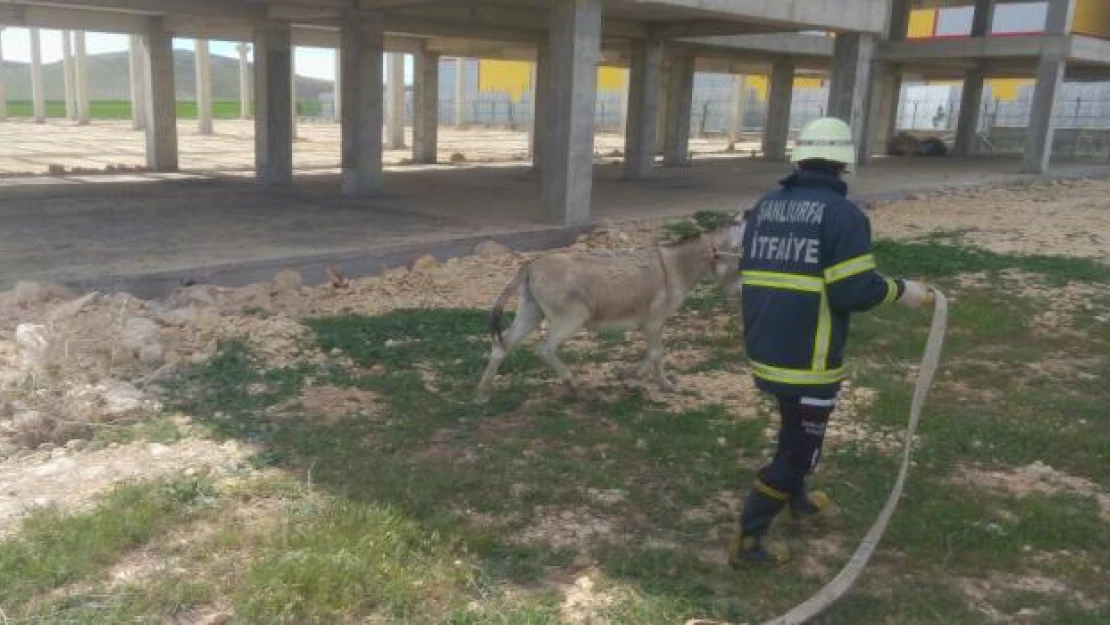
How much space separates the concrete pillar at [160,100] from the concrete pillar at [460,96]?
119 ft

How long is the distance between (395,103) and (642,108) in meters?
15.3

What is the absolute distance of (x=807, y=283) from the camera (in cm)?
359

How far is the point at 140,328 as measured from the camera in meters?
6.89

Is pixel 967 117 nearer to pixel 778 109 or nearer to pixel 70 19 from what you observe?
pixel 778 109

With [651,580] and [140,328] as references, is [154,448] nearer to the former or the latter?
[140,328]

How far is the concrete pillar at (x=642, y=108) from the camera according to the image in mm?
20469

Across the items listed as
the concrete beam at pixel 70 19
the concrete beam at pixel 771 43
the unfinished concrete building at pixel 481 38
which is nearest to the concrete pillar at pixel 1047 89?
the concrete beam at pixel 771 43

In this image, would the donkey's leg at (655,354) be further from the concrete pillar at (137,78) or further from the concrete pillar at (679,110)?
the concrete pillar at (137,78)

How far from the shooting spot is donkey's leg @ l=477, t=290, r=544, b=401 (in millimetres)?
5902

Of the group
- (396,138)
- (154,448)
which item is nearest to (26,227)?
(154,448)

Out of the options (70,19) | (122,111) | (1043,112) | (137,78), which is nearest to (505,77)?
(122,111)

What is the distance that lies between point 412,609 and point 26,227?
9845 millimetres

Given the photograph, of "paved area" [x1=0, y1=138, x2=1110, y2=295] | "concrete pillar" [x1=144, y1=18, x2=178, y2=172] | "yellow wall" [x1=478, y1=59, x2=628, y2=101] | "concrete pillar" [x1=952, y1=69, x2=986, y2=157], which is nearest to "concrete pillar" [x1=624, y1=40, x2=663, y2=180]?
"paved area" [x1=0, y1=138, x2=1110, y2=295]

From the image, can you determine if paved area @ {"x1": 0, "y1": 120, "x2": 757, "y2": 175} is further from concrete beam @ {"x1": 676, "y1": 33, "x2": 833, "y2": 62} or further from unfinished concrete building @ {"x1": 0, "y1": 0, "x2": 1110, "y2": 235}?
concrete beam @ {"x1": 676, "y1": 33, "x2": 833, "y2": 62}
